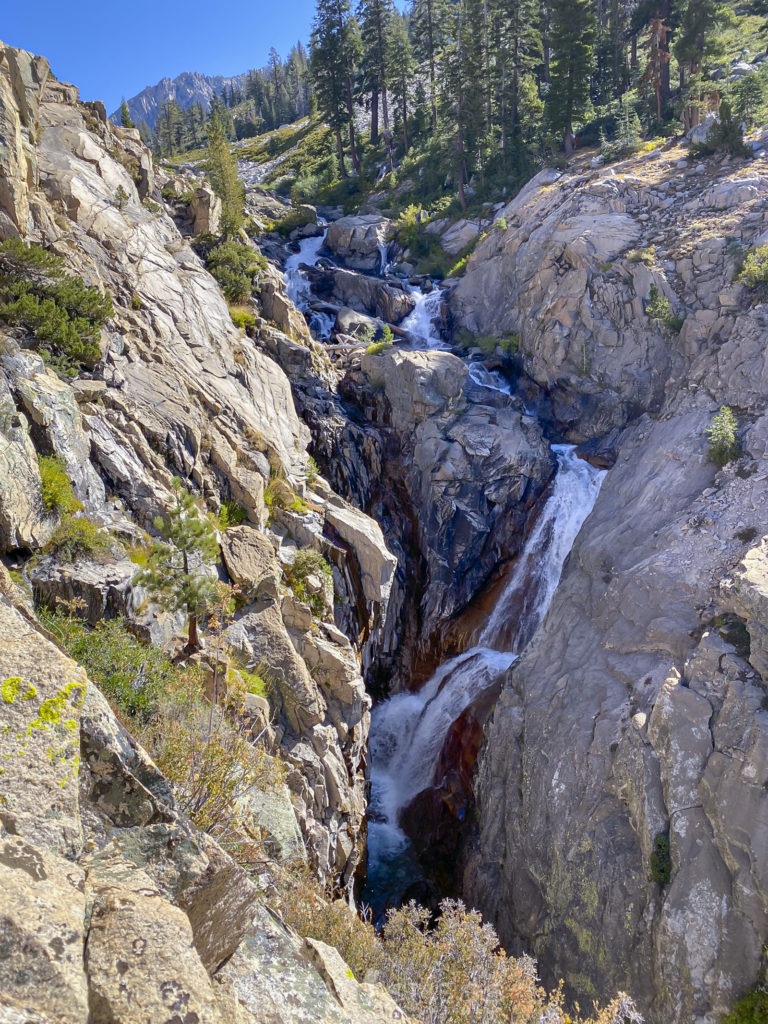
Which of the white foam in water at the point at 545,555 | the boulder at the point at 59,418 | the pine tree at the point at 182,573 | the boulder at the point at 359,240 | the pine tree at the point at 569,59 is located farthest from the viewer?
the boulder at the point at 359,240

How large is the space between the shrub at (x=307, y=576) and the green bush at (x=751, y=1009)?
1244cm

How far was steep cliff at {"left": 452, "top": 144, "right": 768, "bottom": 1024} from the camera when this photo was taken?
1302 centimetres

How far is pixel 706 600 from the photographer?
53.8ft

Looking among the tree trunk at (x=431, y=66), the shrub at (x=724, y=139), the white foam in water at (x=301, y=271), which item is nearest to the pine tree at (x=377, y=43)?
the tree trunk at (x=431, y=66)

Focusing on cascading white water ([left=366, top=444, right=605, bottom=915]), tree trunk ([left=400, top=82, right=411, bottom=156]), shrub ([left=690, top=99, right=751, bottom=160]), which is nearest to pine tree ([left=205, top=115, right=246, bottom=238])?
cascading white water ([left=366, top=444, right=605, bottom=915])

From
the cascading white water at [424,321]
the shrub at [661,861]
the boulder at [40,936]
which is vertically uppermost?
the cascading white water at [424,321]

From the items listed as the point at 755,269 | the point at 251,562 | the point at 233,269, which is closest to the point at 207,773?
the point at 251,562

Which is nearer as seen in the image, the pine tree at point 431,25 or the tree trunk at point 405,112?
the tree trunk at point 405,112

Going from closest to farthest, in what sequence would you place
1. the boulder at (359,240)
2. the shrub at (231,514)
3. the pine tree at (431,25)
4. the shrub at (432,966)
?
the shrub at (432,966)
the shrub at (231,514)
the boulder at (359,240)
the pine tree at (431,25)

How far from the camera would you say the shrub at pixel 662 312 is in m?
25.9

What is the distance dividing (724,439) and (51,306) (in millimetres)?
20199

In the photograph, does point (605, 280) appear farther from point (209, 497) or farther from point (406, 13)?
point (406, 13)

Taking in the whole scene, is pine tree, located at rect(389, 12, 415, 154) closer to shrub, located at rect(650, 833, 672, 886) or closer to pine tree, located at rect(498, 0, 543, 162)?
pine tree, located at rect(498, 0, 543, 162)

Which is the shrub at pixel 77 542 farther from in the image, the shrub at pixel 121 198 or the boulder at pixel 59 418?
the shrub at pixel 121 198
